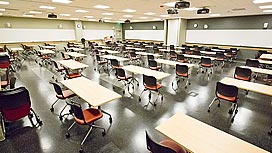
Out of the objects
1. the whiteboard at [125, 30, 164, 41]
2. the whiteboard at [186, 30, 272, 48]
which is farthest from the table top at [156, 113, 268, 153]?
the whiteboard at [125, 30, 164, 41]

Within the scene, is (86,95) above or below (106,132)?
above

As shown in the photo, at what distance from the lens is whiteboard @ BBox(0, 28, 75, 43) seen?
12622 mm

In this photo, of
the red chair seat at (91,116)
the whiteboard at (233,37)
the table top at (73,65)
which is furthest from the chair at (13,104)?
the whiteboard at (233,37)

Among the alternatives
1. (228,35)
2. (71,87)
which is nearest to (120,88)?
(71,87)

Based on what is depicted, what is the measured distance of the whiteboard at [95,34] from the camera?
17641 mm

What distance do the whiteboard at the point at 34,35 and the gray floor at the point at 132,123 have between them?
10.7 meters

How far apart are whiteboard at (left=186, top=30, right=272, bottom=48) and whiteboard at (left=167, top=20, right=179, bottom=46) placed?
3.86 feet

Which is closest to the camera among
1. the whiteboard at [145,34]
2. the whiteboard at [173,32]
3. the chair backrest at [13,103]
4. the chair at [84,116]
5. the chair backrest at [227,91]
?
the chair at [84,116]

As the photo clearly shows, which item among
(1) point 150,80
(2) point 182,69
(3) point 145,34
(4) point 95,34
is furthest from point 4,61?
(3) point 145,34

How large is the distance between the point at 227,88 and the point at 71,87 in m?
3.27

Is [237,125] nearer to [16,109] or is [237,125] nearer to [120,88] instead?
[120,88]

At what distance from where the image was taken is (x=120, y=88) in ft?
17.4

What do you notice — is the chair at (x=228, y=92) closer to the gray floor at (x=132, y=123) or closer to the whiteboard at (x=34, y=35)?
the gray floor at (x=132, y=123)

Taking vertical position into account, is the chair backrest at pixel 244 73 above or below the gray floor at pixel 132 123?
above
